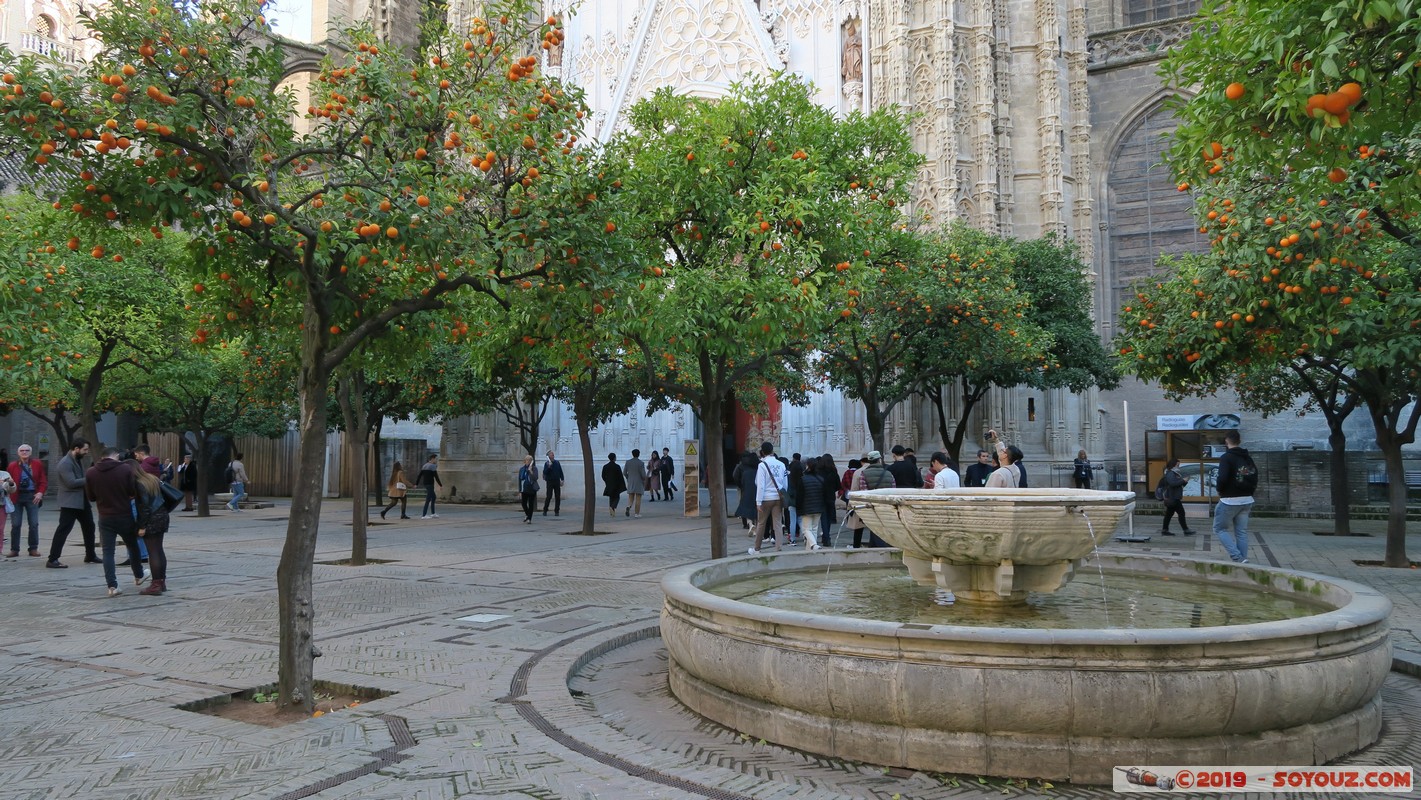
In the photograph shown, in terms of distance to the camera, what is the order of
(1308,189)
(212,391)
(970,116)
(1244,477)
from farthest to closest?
(970,116) < (212,391) < (1244,477) < (1308,189)

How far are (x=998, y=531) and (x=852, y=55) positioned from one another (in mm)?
25800

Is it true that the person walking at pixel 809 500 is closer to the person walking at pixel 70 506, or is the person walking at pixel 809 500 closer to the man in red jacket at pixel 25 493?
the person walking at pixel 70 506

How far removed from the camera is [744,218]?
36.1 feet

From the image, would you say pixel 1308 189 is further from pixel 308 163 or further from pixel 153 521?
pixel 153 521

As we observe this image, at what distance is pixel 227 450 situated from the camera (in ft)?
122

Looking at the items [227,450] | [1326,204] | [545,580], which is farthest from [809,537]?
[227,450]

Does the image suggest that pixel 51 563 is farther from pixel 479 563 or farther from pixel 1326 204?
pixel 1326 204

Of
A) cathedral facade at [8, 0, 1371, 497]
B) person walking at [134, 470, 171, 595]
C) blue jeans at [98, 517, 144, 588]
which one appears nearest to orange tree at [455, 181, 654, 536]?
person walking at [134, 470, 171, 595]

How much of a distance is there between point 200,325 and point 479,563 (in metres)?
7.94

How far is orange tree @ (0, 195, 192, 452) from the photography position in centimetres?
1083

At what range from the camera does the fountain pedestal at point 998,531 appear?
5.64m

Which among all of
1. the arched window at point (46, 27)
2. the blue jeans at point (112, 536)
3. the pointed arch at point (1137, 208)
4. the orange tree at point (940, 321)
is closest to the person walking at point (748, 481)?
the orange tree at point (940, 321)

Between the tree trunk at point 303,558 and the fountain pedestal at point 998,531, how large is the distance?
12.0ft

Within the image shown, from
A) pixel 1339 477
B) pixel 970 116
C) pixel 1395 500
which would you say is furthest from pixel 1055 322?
pixel 1395 500
